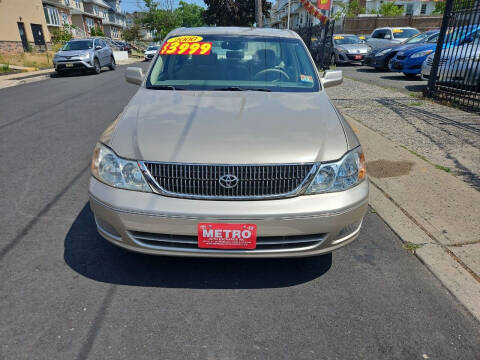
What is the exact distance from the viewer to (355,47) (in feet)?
60.5

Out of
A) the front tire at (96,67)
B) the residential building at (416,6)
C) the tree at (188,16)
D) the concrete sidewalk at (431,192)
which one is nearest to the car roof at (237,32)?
the concrete sidewalk at (431,192)

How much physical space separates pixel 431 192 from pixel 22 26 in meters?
36.8

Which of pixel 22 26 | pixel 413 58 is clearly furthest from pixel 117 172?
pixel 22 26

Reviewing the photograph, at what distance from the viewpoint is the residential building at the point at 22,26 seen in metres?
27.6

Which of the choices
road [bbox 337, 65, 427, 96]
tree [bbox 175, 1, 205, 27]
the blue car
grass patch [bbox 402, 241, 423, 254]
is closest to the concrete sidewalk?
grass patch [bbox 402, 241, 423, 254]

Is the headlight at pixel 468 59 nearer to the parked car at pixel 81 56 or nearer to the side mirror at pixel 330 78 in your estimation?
the side mirror at pixel 330 78

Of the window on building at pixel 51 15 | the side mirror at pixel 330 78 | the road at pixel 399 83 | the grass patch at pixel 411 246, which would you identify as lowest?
the road at pixel 399 83

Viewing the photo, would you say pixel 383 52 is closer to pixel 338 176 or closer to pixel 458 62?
pixel 458 62

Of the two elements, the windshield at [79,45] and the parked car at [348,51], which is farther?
the parked car at [348,51]

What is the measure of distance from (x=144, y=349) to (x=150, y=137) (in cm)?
131

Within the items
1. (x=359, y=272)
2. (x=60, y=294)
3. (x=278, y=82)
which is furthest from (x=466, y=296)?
(x=60, y=294)

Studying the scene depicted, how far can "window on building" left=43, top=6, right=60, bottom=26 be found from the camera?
44.5 meters

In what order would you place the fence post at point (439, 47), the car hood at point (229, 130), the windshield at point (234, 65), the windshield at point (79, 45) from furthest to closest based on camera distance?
the windshield at point (79, 45)
the fence post at point (439, 47)
the windshield at point (234, 65)
the car hood at point (229, 130)

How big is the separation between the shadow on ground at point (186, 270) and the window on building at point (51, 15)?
5185 centimetres
